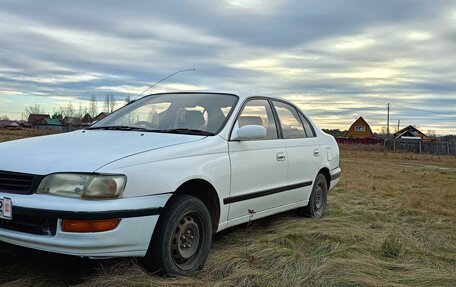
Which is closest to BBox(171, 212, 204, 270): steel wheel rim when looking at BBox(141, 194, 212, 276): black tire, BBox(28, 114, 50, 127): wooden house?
BBox(141, 194, 212, 276): black tire

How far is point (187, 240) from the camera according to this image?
374 centimetres

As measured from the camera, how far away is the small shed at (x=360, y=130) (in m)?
76.9

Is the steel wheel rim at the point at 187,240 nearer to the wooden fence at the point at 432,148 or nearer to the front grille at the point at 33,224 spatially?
the front grille at the point at 33,224

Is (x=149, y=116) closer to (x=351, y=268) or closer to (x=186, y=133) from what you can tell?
(x=186, y=133)

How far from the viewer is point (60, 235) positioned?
3107 millimetres

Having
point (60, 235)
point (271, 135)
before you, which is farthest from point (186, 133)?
point (60, 235)

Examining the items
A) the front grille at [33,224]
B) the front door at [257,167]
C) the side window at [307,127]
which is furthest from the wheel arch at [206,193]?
the side window at [307,127]

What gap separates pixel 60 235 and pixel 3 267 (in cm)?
103

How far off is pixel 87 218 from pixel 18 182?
64 centimetres

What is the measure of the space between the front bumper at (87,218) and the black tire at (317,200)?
3152 mm

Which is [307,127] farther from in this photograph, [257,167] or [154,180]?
[154,180]

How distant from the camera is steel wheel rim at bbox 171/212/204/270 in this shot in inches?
142

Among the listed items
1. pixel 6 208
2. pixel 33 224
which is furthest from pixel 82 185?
Result: pixel 6 208

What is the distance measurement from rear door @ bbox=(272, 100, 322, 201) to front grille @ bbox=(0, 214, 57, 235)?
9.26ft
